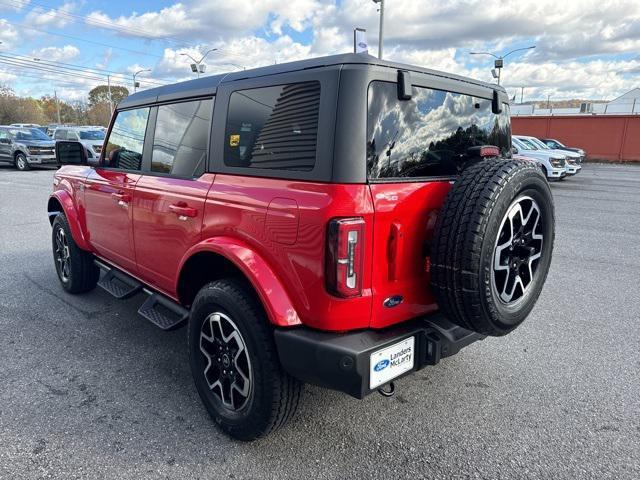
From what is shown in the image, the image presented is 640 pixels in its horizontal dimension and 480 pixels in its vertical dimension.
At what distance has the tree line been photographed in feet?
221

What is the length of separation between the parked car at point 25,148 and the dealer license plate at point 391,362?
19.8m

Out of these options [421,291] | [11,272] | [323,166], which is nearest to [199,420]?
[421,291]

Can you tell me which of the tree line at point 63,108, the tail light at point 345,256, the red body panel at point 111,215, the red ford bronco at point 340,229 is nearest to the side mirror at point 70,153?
the red body panel at point 111,215

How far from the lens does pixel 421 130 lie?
243cm

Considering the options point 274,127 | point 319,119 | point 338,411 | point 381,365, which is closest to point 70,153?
point 274,127

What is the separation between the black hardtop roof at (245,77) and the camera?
217 centimetres

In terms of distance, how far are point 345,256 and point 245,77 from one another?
1.27m

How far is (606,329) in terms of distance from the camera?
13.0ft

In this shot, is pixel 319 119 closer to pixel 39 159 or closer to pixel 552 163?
pixel 552 163

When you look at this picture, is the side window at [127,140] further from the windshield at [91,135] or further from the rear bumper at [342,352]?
the windshield at [91,135]

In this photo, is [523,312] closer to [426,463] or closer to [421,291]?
[421,291]

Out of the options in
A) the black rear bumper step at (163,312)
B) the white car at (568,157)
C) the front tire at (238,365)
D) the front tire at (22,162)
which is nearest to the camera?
the front tire at (238,365)

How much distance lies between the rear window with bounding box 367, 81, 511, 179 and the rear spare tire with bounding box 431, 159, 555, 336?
0.26 meters

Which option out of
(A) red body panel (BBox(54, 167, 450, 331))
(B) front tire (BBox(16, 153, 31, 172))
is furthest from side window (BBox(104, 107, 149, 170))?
(B) front tire (BBox(16, 153, 31, 172))
